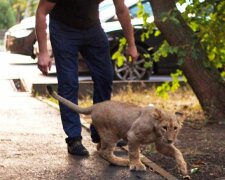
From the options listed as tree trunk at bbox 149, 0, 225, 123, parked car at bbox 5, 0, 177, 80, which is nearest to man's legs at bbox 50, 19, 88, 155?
tree trunk at bbox 149, 0, 225, 123

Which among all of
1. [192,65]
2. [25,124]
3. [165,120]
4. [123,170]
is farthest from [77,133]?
[192,65]

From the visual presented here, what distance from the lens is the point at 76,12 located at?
6.39 meters

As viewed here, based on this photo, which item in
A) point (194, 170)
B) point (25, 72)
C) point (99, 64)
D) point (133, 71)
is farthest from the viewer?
point (25, 72)

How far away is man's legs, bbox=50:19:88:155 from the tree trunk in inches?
104

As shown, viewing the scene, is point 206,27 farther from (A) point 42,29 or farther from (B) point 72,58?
(A) point 42,29

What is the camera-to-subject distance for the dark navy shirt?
6344 millimetres

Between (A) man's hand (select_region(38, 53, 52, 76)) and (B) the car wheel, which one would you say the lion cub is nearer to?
(A) man's hand (select_region(38, 53, 52, 76))

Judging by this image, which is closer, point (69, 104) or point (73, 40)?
point (69, 104)

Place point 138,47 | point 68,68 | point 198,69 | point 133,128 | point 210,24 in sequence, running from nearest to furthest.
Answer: point 133,128 → point 68,68 → point 210,24 → point 198,69 → point 138,47

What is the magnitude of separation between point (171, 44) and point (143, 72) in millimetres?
5351

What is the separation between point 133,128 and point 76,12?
136cm

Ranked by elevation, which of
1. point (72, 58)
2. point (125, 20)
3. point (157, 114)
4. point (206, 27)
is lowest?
point (157, 114)

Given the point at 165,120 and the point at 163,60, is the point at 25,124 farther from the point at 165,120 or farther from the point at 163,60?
the point at 163,60

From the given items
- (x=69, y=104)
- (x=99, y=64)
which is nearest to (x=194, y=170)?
(x=69, y=104)
